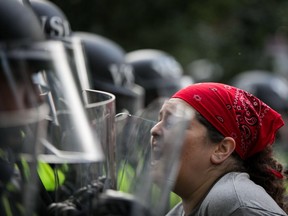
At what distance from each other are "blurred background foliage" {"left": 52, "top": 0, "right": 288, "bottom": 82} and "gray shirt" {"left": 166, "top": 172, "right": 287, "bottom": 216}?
3687 mm

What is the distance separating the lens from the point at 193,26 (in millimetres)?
12984

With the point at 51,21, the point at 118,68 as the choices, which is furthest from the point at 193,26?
the point at 51,21

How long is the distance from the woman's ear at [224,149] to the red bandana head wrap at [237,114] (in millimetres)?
19

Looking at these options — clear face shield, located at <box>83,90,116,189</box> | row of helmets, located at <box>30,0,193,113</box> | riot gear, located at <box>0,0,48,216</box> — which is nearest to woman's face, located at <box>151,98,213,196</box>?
clear face shield, located at <box>83,90,116,189</box>

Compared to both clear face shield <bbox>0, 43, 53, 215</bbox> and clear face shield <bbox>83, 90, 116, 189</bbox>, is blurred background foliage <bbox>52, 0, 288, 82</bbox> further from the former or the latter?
clear face shield <bbox>0, 43, 53, 215</bbox>

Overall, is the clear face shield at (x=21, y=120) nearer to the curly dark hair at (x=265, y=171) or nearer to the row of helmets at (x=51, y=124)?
the row of helmets at (x=51, y=124)

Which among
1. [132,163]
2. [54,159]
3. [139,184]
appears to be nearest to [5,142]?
[54,159]

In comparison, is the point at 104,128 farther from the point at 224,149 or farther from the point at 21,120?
the point at 224,149

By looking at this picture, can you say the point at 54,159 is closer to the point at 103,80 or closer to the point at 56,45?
the point at 56,45

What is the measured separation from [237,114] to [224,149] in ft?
0.45

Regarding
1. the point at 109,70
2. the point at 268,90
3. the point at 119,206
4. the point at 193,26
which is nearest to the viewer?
the point at 119,206

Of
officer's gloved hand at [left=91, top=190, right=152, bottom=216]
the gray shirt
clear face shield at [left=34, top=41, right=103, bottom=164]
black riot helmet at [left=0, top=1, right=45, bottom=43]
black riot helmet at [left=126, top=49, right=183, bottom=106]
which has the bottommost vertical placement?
black riot helmet at [left=126, top=49, right=183, bottom=106]

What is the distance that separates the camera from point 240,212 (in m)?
2.66

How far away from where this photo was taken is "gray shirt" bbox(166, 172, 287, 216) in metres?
2.67
